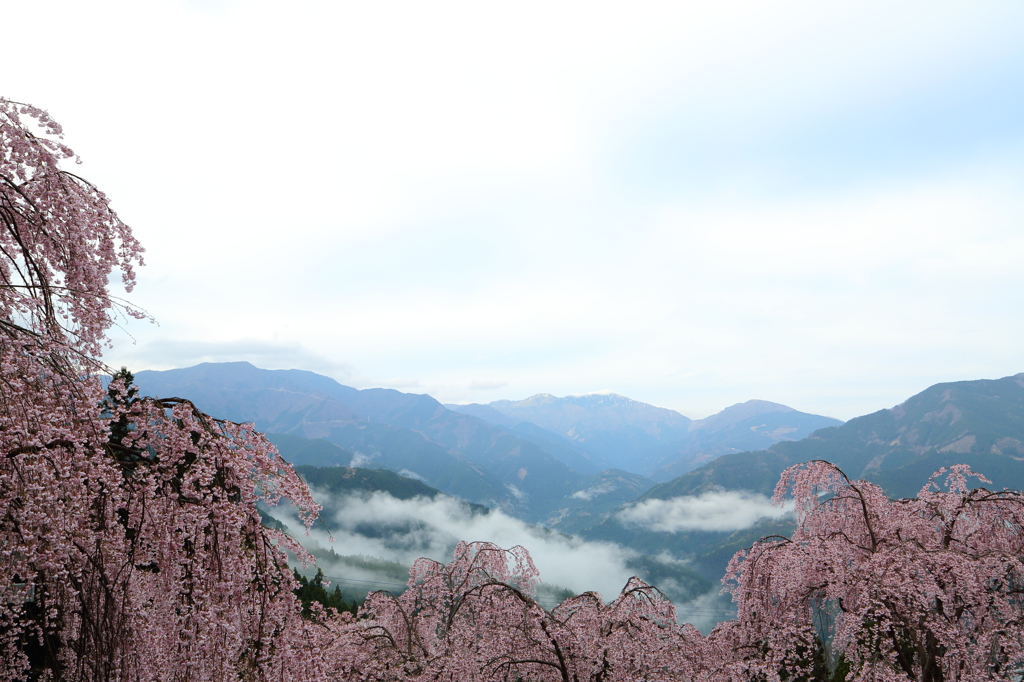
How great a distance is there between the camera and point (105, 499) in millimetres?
4867

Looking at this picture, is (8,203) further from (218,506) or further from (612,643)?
(612,643)

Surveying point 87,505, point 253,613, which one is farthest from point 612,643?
point 87,505

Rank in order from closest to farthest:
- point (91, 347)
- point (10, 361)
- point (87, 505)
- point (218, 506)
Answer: point (10, 361)
point (87, 505)
point (218, 506)
point (91, 347)

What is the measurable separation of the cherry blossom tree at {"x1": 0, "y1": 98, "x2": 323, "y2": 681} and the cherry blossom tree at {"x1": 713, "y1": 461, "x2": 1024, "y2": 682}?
10.9m

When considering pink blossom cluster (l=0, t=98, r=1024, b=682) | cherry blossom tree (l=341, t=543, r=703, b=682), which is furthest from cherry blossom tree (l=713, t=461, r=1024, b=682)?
cherry blossom tree (l=341, t=543, r=703, b=682)

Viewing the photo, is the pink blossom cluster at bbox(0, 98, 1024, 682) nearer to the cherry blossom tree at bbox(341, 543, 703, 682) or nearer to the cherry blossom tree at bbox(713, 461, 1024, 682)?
the cherry blossom tree at bbox(713, 461, 1024, 682)

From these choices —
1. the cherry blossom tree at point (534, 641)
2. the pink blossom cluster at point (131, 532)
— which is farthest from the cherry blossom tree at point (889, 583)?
the cherry blossom tree at point (534, 641)

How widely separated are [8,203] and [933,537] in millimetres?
18388

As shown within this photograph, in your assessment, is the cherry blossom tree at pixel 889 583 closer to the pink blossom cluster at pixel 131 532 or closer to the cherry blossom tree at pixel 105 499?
the pink blossom cluster at pixel 131 532

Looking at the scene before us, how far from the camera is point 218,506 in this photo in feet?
16.7

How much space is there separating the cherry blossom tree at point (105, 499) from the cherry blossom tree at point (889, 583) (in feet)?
35.8

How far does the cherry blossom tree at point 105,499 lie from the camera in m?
4.39

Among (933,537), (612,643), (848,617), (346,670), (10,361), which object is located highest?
(10,361)

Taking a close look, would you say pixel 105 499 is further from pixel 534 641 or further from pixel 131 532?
pixel 534 641
